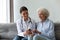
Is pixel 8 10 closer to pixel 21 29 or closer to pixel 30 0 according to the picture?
pixel 30 0

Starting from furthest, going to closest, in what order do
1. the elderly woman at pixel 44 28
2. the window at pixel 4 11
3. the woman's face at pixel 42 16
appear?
the window at pixel 4 11 → the woman's face at pixel 42 16 → the elderly woman at pixel 44 28

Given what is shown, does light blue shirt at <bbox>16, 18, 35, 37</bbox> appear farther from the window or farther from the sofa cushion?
the window

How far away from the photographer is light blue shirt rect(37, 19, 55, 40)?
2494mm

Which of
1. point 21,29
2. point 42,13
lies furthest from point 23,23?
point 42,13

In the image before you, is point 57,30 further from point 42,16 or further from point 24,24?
point 24,24

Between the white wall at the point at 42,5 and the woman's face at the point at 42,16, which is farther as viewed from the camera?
the white wall at the point at 42,5

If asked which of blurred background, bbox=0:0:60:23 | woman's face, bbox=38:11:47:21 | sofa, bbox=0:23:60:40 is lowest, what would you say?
sofa, bbox=0:23:60:40

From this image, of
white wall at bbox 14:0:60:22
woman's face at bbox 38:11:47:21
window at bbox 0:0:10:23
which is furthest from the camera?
window at bbox 0:0:10:23

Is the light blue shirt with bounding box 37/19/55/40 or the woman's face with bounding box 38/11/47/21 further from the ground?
the woman's face with bounding box 38/11/47/21

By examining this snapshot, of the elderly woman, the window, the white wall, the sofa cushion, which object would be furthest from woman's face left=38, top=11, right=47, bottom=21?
the window

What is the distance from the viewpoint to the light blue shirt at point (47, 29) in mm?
2494

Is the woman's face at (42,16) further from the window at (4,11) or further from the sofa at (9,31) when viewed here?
the window at (4,11)

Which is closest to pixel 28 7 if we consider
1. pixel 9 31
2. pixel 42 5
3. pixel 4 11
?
pixel 42 5

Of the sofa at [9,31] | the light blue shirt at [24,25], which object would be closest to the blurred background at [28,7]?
the sofa at [9,31]
